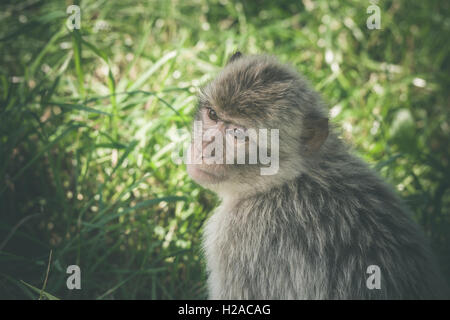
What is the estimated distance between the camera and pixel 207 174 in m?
2.33

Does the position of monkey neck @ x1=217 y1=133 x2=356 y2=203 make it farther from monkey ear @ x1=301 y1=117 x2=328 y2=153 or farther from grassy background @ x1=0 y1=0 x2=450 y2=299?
grassy background @ x1=0 y1=0 x2=450 y2=299

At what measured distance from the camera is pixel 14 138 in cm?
286

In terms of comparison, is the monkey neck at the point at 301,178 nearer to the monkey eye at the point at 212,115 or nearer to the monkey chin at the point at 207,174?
the monkey chin at the point at 207,174

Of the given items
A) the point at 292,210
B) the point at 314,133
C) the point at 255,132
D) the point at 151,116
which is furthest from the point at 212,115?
the point at 151,116

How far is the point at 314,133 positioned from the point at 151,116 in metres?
1.76

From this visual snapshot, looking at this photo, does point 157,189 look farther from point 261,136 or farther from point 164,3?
point 164,3

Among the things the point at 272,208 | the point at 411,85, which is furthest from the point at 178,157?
the point at 411,85

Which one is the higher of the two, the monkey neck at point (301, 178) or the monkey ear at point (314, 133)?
the monkey ear at point (314, 133)

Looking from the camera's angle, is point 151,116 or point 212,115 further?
point 151,116

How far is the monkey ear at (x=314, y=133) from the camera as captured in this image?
89.0 inches

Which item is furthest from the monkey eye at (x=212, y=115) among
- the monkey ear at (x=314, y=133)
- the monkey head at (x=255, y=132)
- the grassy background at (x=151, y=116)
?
the grassy background at (x=151, y=116)

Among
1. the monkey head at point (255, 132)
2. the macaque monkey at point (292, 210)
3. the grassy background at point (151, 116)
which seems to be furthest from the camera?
the grassy background at point (151, 116)

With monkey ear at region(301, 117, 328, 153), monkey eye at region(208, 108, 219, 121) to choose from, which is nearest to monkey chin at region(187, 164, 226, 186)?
monkey eye at region(208, 108, 219, 121)

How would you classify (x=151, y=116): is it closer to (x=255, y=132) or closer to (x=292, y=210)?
(x=255, y=132)
